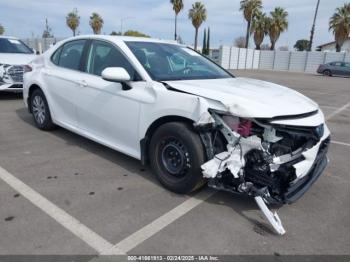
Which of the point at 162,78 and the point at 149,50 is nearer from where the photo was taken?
the point at 162,78

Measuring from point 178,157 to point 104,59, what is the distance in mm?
1785

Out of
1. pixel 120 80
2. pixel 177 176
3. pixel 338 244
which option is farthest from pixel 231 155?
pixel 120 80

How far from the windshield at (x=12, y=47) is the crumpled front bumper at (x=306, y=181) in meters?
8.91

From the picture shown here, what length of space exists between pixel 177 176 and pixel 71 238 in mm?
1278

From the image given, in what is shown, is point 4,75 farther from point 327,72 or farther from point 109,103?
point 327,72

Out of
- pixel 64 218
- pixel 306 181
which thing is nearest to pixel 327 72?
pixel 306 181

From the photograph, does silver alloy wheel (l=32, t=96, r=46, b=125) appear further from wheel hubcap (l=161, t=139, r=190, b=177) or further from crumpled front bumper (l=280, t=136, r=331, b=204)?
crumpled front bumper (l=280, t=136, r=331, b=204)

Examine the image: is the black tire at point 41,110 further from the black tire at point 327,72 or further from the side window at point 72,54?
the black tire at point 327,72

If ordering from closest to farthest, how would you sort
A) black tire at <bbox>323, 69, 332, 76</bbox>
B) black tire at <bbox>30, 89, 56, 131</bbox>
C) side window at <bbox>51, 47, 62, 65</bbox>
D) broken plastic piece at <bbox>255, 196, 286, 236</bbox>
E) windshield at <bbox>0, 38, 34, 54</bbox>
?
broken plastic piece at <bbox>255, 196, 286, 236</bbox> < side window at <bbox>51, 47, 62, 65</bbox> < black tire at <bbox>30, 89, 56, 131</bbox> < windshield at <bbox>0, 38, 34, 54</bbox> < black tire at <bbox>323, 69, 332, 76</bbox>

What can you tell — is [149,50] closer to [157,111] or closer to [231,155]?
[157,111]

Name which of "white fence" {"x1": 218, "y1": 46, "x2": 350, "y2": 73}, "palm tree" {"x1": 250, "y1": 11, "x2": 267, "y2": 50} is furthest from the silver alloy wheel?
"palm tree" {"x1": 250, "y1": 11, "x2": 267, "y2": 50}

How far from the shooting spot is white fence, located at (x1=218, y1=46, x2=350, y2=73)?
38.8 metres

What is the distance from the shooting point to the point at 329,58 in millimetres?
39500

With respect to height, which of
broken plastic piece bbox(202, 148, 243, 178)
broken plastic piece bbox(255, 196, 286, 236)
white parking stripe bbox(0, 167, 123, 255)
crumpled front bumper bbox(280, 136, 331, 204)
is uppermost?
broken plastic piece bbox(202, 148, 243, 178)
